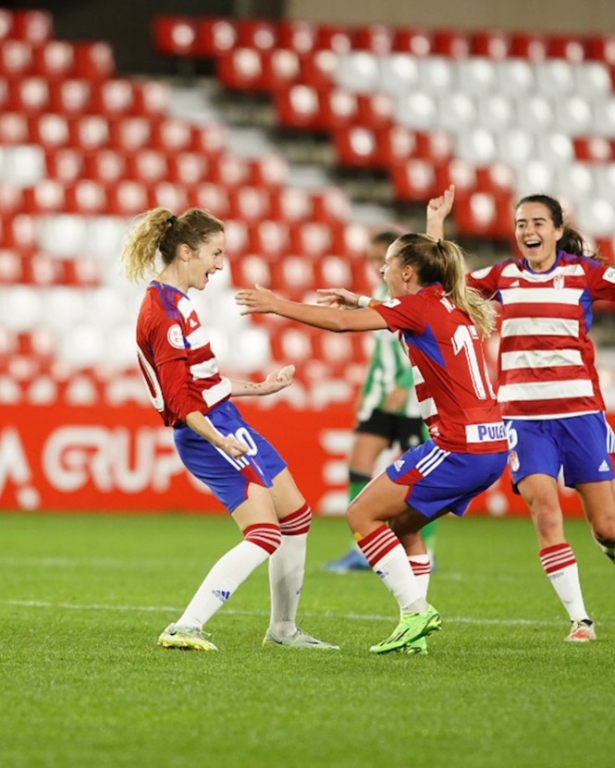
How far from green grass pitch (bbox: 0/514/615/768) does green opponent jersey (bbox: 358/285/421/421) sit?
45.6 inches

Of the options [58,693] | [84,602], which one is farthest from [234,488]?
[84,602]

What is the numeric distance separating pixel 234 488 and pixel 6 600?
2.48 meters

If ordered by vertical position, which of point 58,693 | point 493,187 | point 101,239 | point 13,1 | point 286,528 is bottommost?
point 58,693

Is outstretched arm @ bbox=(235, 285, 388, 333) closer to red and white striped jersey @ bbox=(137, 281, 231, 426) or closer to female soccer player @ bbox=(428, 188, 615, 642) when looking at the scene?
red and white striped jersey @ bbox=(137, 281, 231, 426)

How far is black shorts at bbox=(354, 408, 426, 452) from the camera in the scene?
1062cm

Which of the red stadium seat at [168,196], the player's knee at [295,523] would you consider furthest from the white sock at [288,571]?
the red stadium seat at [168,196]

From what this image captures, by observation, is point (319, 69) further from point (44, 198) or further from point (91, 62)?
point (44, 198)

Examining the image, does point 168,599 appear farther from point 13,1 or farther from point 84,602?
point 13,1

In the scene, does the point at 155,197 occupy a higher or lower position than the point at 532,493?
higher

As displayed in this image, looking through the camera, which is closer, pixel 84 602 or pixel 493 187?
pixel 84 602

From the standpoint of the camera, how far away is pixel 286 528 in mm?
6730

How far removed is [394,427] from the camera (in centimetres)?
1067

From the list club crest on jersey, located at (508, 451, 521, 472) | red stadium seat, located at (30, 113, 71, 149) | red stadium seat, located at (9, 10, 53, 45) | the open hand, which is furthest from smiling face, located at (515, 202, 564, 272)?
red stadium seat, located at (9, 10, 53, 45)

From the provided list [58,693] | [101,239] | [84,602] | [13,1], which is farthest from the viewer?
[13,1]
